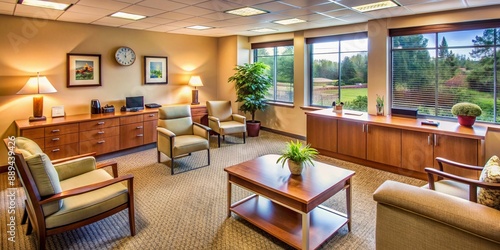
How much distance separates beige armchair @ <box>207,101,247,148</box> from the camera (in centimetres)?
618

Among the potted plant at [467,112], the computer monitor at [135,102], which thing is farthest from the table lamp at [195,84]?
the potted plant at [467,112]

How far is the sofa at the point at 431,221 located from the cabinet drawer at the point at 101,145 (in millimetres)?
4590

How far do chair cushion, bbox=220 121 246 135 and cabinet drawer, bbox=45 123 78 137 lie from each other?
265 centimetres

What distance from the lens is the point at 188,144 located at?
15.4 feet

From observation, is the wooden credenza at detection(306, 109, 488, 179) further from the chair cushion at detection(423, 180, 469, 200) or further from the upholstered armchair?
the upholstered armchair

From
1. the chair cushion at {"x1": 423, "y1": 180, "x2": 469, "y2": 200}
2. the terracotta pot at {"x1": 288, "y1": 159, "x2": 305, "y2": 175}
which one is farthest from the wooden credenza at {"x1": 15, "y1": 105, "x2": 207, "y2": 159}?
the chair cushion at {"x1": 423, "y1": 180, "x2": 469, "y2": 200}

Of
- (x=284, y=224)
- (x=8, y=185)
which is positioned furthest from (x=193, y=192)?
(x=8, y=185)

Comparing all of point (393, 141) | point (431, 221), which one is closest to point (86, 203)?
point (431, 221)

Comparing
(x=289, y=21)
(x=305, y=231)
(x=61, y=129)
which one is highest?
(x=289, y=21)

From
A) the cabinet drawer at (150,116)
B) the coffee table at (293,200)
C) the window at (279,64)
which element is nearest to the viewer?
the coffee table at (293,200)

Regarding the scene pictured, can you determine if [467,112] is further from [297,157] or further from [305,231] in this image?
[305,231]

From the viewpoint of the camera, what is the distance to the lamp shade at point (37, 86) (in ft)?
14.8

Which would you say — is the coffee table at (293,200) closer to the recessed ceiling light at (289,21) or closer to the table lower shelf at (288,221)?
the table lower shelf at (288,221)

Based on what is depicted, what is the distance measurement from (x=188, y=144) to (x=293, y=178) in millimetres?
2319
